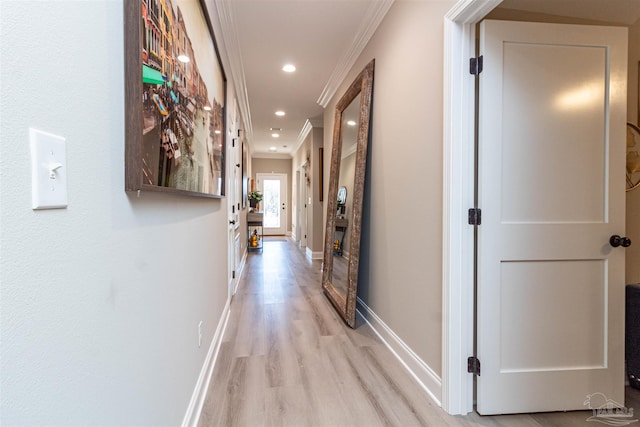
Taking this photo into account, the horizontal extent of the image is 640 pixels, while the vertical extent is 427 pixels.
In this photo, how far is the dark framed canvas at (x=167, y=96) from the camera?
80 centimetres

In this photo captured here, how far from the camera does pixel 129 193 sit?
2.75 ft

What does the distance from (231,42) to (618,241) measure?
10.4 ft

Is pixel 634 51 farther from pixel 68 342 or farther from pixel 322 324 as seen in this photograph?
pixel 68 342

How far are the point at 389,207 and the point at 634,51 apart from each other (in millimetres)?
1870

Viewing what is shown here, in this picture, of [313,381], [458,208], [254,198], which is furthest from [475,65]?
[254,198]

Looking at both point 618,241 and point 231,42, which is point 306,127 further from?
point 618,241

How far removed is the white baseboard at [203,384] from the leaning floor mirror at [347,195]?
43.9 inches

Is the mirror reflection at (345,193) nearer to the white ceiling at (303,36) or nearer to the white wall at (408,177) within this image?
the white wall at (408,177)

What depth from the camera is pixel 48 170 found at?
1.69ft

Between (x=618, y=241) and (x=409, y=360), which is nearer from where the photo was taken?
(x=618, y=241)

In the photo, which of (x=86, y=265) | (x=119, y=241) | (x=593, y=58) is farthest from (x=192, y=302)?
(x=593, y=58)

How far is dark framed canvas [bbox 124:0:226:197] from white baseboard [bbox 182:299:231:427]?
100 cm

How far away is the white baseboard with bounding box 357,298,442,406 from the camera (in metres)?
1.73

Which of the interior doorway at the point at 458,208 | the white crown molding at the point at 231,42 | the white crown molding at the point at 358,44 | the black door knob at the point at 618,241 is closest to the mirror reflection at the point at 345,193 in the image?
the white crown molding at the point at 358,44
